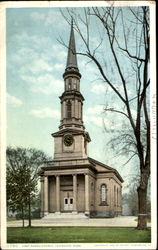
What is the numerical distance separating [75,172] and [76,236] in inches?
73.2

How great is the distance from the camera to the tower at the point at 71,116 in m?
6.14

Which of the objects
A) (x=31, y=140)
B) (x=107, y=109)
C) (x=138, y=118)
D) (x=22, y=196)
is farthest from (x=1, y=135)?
(x=138, y=118)

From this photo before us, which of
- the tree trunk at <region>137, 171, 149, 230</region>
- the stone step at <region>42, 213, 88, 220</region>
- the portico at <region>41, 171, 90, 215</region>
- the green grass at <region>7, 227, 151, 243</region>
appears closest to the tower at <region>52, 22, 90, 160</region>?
the portico at <region>41, 171, 90, 215</region>

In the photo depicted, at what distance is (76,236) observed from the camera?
17.9ft

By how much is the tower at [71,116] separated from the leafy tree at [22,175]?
0.50m

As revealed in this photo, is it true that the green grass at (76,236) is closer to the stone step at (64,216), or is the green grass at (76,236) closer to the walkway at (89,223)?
the walkway at (89,223)

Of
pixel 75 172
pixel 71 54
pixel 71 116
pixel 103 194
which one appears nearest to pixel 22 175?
pixel 75 172

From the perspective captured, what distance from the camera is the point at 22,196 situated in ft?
21.5

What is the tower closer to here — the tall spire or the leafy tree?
the tall spire

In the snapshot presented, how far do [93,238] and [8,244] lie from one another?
1337 mm

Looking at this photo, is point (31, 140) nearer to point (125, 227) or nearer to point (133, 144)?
point (133, 144)

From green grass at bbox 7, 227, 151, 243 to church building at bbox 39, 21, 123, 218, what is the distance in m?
0.82

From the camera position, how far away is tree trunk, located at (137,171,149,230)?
5.70 m

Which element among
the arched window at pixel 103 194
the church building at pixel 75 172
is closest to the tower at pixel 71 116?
the church building at pixel 75 172
